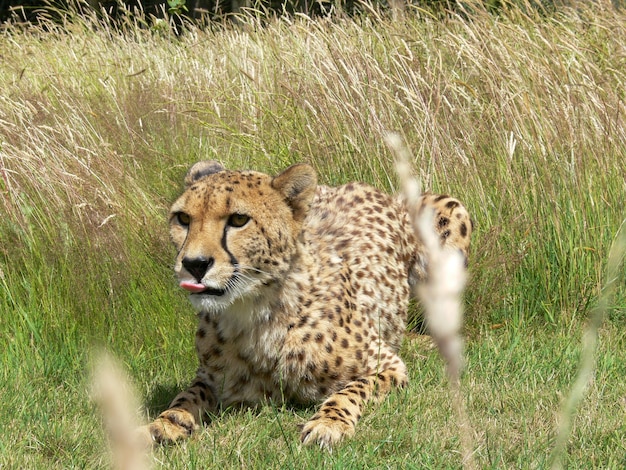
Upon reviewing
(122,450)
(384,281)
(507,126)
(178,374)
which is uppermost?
(122,450)

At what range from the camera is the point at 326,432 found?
249 cm

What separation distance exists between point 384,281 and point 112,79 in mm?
3187

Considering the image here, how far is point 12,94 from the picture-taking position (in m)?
5.12

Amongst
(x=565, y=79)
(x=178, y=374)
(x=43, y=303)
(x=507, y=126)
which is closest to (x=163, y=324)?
(x=178, y=374)

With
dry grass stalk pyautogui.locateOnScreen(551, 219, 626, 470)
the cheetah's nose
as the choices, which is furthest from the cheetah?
dry grass stalk pyautogui.locateOnScreen(551, 219, 626, 470)

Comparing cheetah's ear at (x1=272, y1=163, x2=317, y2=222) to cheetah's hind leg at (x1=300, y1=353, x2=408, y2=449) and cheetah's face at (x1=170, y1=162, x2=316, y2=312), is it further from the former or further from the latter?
cheetah's hind leg at (x1=300, y1=353, x2=408, y2=449)

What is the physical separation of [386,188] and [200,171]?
55.3 inches

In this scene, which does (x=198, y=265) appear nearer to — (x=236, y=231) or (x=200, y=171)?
(x=236, y=231)

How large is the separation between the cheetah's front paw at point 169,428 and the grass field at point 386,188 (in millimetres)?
51

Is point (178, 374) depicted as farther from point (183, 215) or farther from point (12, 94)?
point (12, 94)

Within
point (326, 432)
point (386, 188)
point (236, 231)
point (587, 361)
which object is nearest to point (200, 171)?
point (236, 231)

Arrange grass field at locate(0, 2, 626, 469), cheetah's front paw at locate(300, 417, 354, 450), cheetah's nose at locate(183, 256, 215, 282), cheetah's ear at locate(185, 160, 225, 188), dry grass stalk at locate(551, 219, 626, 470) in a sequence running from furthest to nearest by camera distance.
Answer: cheetah's ear at locate(185, 160, 225, 188), grass field at locate(0, 2, 626, 469), cheetah's front paw at locate(300, 417, 354, 450), cheetah's nose at locate(183, 256, 215, 282), dry grass stalk at locate(551, 219, 626, 470)

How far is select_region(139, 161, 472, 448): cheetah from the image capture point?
8.15 ft

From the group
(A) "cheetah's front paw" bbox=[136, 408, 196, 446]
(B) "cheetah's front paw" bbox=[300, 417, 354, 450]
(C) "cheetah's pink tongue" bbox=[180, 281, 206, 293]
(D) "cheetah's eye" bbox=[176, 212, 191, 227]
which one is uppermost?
(D) "cheetah's eye" bbox=[176, 212, 191, 227]
